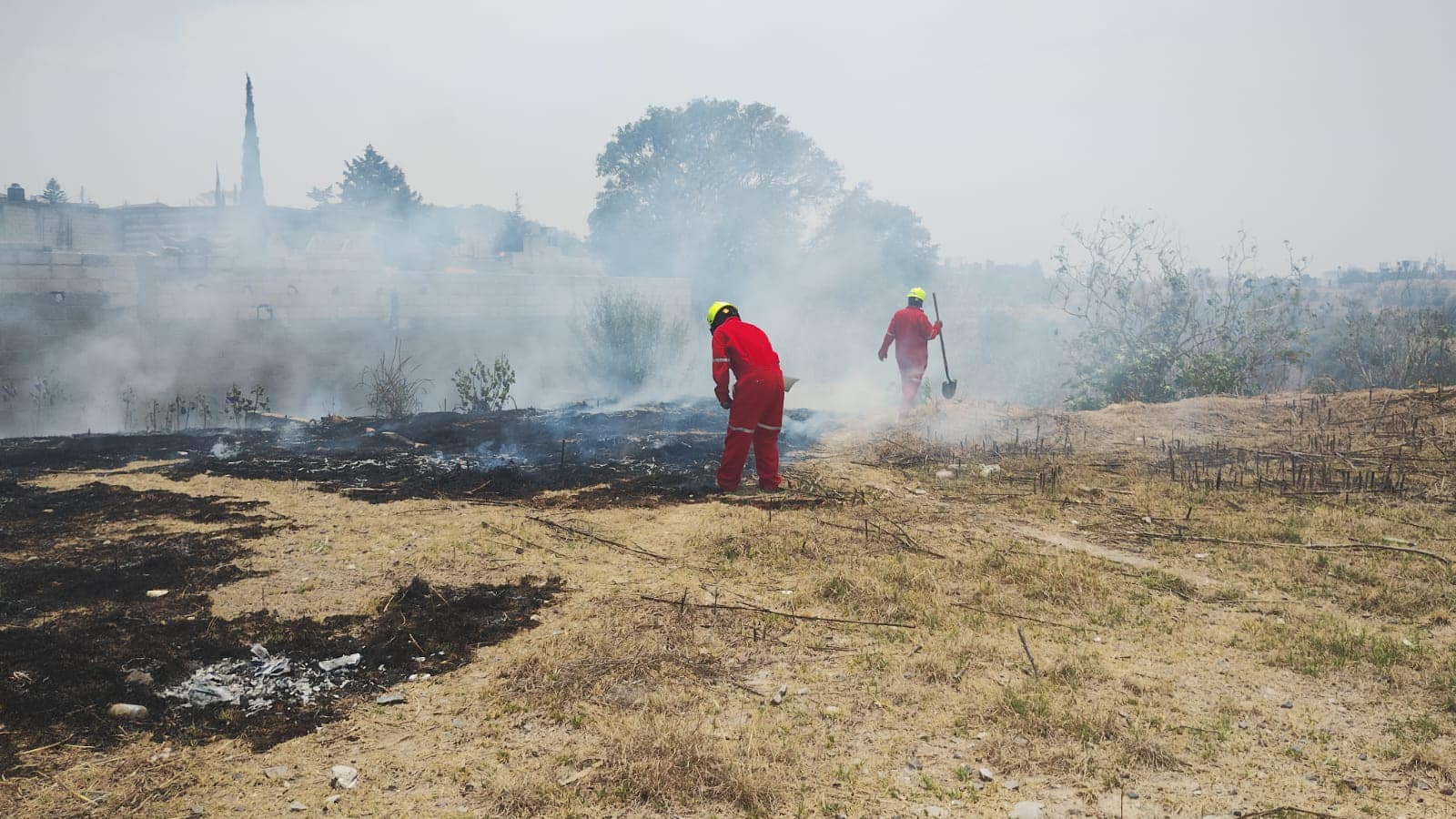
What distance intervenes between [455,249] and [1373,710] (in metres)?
41.1

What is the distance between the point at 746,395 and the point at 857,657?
3.38 metres

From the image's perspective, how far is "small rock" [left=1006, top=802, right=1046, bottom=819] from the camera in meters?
2.71

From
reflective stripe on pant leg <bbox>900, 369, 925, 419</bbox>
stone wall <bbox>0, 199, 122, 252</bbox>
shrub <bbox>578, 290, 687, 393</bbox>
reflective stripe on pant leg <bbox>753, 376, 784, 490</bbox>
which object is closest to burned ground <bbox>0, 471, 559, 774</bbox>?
reflective stripe on pant leg <bbox>753, 376, 784, 490</bbox>

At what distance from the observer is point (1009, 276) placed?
146 ft

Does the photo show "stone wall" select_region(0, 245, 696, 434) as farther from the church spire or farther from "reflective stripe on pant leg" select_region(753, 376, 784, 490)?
the church spire

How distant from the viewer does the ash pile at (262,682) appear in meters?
3.44

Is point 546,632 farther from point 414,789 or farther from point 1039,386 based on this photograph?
point 1039,386

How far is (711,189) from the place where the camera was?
102ft

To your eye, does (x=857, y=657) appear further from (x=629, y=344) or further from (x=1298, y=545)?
(x=629, y=344)

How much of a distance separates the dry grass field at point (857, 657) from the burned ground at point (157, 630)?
7 centimetres

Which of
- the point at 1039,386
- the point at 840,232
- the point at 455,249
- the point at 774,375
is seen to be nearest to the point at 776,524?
the point at 774,375

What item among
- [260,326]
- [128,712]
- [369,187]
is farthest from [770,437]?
[369,187]

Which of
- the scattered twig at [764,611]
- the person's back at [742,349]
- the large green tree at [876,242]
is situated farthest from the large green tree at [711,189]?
the scattered twig at [764,611]

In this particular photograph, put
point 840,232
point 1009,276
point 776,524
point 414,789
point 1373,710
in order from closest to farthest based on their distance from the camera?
1. point 414,789
2. point 1373,710
3. point 776,524
4. point 840,232
5. point 1009,276
